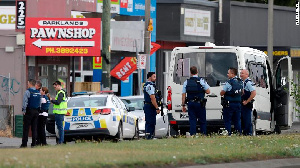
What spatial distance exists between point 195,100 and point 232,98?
3.20 feet

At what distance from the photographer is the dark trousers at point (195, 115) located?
22.6m

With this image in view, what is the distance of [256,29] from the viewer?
49.2 m

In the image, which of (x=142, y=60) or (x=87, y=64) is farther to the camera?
(x=87, y=64)

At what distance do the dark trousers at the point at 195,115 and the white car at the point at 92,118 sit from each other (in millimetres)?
2362

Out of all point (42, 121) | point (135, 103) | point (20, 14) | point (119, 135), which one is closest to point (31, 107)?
point (42, 121)

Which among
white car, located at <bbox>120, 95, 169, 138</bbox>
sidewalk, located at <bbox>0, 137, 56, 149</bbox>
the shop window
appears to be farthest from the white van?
the shop window

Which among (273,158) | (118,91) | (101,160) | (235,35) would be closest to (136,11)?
(118,91)

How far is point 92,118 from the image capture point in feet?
78.3

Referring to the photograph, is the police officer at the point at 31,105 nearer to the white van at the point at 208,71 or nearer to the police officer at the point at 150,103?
the police officer at the point at 150,103

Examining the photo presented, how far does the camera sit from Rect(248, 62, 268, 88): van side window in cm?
2548

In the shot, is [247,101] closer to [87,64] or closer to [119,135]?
[119,135]

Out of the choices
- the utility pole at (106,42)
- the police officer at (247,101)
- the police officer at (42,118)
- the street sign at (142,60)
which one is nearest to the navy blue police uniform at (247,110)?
the police officer at (247,101)

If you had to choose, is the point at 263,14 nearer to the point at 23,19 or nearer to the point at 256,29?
the point at 256,29

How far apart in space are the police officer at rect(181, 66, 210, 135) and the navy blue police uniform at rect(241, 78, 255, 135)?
144cm
